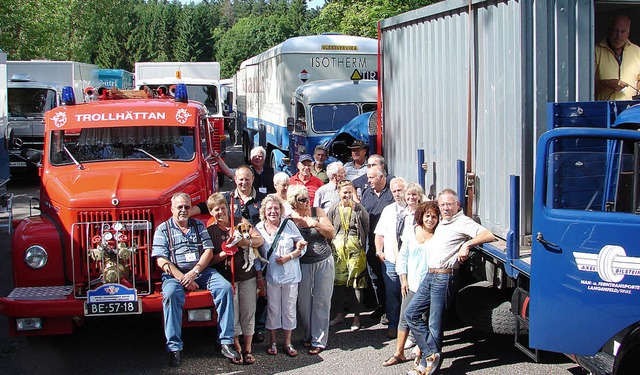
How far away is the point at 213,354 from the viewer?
7281 millimetres

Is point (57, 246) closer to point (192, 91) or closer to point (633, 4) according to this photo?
point (633, 4)

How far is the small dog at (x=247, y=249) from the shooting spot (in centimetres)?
680

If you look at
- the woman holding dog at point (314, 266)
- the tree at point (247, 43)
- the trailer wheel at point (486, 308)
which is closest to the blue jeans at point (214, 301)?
the woman holding dog at point (314, 266)

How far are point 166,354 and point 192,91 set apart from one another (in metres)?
14.9

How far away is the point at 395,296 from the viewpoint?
7465mm

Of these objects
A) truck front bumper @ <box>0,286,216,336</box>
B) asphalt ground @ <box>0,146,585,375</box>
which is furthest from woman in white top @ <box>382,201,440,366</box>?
truck front bumper @ <box>0,286,216,336</box>

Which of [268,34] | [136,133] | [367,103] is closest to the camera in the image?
[136,133]

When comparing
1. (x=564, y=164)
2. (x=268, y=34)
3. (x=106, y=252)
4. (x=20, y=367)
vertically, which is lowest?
(x=20, y=367)

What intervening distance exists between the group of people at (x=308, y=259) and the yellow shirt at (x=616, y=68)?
1.78m

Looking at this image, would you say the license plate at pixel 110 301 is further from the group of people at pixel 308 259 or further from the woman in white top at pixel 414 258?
the woman in white top at pixel 414 258

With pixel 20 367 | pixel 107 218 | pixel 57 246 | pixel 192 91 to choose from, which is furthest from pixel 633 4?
pixel 192 91

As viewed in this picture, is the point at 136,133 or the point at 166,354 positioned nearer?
the point at 166,354

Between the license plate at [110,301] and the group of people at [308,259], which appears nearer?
the group of people at [308,259]

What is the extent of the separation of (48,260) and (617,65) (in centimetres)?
535
